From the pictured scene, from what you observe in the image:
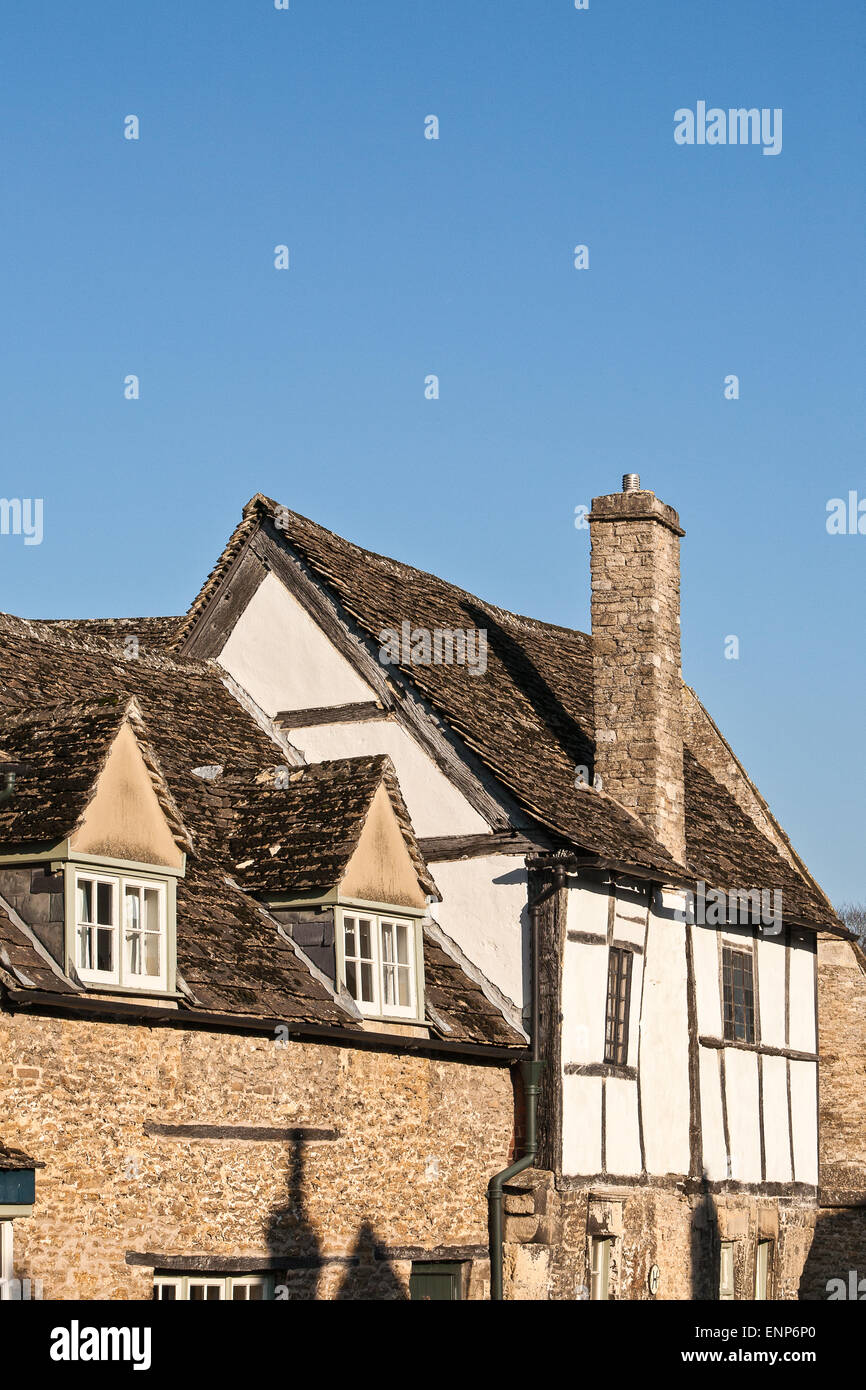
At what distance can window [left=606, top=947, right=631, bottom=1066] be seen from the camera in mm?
18484

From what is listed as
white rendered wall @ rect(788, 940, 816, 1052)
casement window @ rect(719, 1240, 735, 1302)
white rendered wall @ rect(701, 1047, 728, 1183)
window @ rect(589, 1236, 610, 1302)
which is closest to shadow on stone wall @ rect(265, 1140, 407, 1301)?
window @ rect(589, 1236, 610, 1302)

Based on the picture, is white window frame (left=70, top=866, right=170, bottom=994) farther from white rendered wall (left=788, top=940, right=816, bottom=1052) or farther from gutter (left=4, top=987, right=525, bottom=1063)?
white rendered wall (left=788, top=940, right=816, bottom=1052)

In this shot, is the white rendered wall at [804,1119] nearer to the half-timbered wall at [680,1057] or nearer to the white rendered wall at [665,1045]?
the half-timbered wall at [680,1057]

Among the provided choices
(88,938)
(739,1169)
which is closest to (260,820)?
(88,938)

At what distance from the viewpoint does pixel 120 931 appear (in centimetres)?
1376

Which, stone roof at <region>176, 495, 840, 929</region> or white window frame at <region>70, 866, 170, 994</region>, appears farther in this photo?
stone roof at <region>176, 495, 840, 929</region>

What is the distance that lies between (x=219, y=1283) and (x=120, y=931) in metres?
2.83

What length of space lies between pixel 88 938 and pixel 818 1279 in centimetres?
1174

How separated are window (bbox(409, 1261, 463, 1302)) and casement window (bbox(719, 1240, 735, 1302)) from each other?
13.1 ft

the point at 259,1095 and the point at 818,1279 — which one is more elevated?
the point at 259,1095

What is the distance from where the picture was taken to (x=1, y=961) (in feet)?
41.9

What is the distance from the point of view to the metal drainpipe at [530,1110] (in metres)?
16.9
